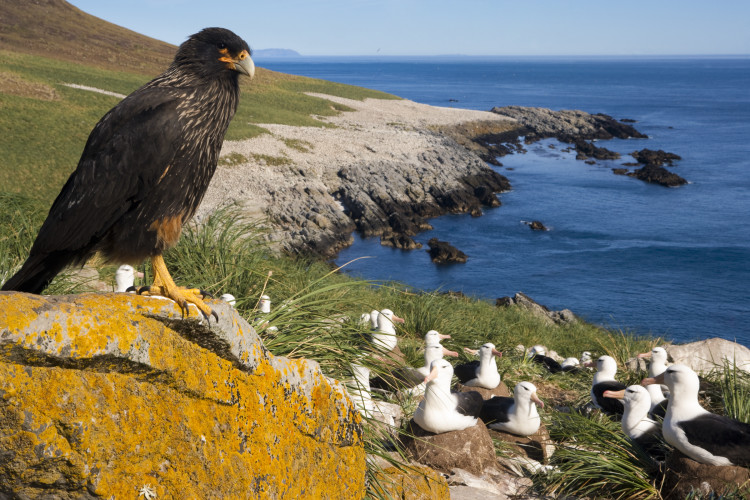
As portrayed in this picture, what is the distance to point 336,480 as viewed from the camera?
141 inches

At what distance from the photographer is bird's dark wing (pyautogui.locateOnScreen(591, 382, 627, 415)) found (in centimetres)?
800

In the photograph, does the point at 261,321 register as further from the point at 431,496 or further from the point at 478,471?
the point at 478,471

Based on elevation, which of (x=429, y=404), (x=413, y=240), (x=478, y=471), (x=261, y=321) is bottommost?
(x=413, y=240)

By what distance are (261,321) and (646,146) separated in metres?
76.6

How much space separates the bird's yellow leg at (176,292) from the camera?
10.1 feet

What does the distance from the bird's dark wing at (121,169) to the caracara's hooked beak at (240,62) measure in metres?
0.52

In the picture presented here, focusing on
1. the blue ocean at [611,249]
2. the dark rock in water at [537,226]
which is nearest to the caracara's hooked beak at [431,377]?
the blue ocean at [611,249]

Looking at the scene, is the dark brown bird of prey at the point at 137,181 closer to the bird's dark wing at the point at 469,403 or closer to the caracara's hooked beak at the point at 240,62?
the caracara's hooked beak at the point at 240,62

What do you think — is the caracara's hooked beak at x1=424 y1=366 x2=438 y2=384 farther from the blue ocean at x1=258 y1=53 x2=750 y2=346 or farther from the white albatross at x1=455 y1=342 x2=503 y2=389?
the blue ocean at x1=258 y1=53 x2=750 y2=346

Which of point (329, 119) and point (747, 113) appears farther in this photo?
point (747, 113)

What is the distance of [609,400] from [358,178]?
116 feet

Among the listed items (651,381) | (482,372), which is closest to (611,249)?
(651,381)

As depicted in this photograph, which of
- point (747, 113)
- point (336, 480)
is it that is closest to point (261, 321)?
point (336, 480)

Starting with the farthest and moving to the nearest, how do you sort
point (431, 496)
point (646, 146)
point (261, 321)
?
1. point (646, 146)
2. point (261, 321)
3. point (431, 496)
